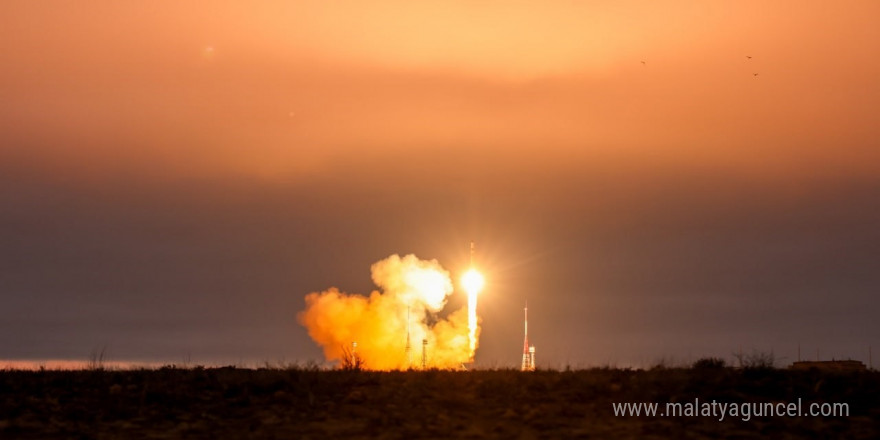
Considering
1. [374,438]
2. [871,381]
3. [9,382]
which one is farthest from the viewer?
[9,382]

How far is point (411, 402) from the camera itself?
1219 inches

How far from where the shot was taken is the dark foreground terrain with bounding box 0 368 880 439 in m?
28.2

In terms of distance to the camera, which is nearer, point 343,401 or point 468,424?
point 468,424

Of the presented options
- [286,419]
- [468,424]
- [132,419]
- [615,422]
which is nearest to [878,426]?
[615,422]

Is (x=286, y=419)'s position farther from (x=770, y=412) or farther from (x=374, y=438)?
(x=770, y=412)

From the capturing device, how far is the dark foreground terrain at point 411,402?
92.7 ft

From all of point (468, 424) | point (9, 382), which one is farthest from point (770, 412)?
point (9, 382)

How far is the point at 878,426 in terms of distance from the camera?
2806cm

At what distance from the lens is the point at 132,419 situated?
97.8 ft

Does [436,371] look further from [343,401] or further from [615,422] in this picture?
[615,422]

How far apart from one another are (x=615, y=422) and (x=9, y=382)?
17.7 metres

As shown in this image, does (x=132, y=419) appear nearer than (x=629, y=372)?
Yes

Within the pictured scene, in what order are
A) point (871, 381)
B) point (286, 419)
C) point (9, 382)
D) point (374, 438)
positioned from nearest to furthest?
point (374, 438) < point (286, 419) < point (871, 381) < point (9, 382)

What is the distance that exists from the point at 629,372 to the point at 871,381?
6.75 meters
